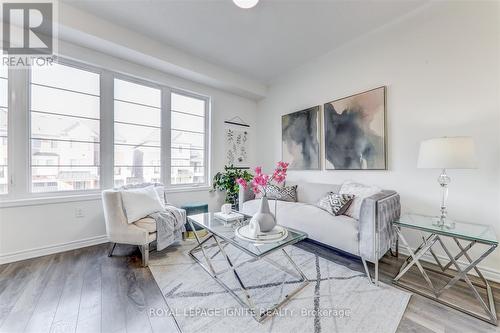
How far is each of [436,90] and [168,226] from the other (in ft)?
11.1

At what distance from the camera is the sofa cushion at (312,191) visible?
3.00 metres

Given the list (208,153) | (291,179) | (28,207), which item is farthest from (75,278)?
(291,179)

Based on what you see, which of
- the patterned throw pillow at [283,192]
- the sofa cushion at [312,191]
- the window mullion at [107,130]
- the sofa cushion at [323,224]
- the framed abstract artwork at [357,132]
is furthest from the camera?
the patterned throw pillow at [283,192]

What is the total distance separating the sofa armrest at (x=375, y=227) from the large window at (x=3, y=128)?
3833 millimetres

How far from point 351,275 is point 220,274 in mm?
1271

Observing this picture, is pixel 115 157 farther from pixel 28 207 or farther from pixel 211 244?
pixel 211 244

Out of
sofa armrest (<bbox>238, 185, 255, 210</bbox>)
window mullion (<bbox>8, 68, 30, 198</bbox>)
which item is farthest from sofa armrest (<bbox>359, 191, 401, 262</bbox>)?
window mullion (<bbox>8, 68, 30, 198</bbox>)

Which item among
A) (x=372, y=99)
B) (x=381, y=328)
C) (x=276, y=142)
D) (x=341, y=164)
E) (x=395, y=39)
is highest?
(x=395, y=39)

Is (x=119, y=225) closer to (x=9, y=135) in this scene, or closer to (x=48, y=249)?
(x=48, y=249)

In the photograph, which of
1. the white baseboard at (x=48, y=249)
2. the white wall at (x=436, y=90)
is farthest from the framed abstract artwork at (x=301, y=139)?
the white baseboard at (x=48, y=249)

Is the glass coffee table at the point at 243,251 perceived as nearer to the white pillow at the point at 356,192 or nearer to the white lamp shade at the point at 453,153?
the white pillow at the point at 356,192

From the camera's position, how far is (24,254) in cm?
229
